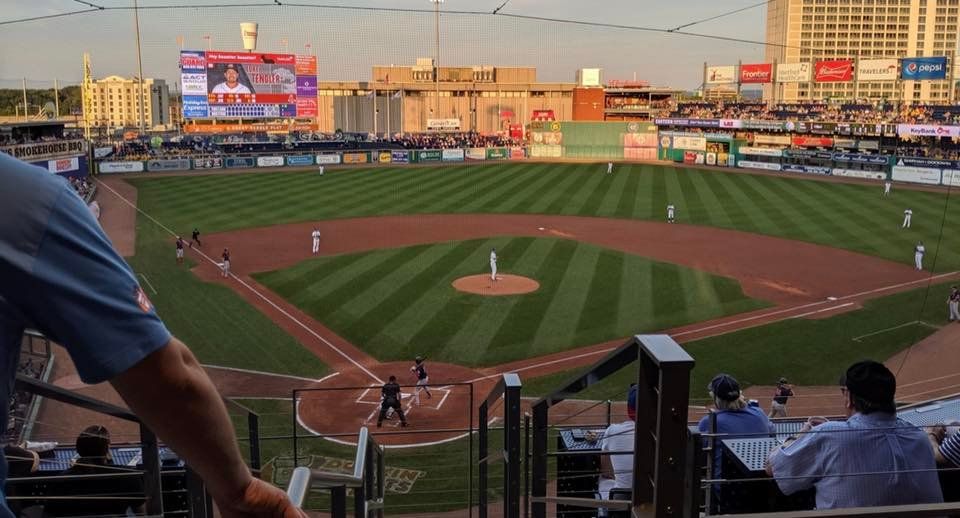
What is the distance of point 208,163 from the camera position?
2325 inches

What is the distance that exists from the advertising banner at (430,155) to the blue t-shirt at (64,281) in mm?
65027

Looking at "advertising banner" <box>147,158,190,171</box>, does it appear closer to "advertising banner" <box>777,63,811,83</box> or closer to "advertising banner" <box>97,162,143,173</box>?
"advertising banner" <box>97,162,143,173</box>

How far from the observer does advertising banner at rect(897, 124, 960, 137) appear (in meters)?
52.5

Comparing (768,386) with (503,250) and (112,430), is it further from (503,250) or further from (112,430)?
(503,250)

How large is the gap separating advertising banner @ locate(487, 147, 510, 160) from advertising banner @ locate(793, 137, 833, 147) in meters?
23.3

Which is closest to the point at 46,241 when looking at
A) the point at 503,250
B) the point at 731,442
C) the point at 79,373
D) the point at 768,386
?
the point at 79,373

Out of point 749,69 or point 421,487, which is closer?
point 421,487

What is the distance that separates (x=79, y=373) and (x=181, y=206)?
1672 inches

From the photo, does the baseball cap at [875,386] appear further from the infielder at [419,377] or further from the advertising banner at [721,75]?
the advertising banner at [721,75]

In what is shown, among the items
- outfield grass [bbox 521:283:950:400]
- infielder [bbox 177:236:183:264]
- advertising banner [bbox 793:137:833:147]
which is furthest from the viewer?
advertising banner [bbox 793:137:833:147]

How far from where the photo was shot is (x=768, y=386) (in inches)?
610

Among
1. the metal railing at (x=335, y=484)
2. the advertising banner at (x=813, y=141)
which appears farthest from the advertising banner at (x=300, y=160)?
the metal railing at (x=335, y=484)

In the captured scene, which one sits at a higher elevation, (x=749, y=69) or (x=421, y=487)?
(x=749, y=69)

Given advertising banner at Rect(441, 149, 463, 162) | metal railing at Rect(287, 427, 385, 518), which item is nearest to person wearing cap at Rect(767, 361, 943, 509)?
metal railing at Rect(287, 427, 385, 518)
